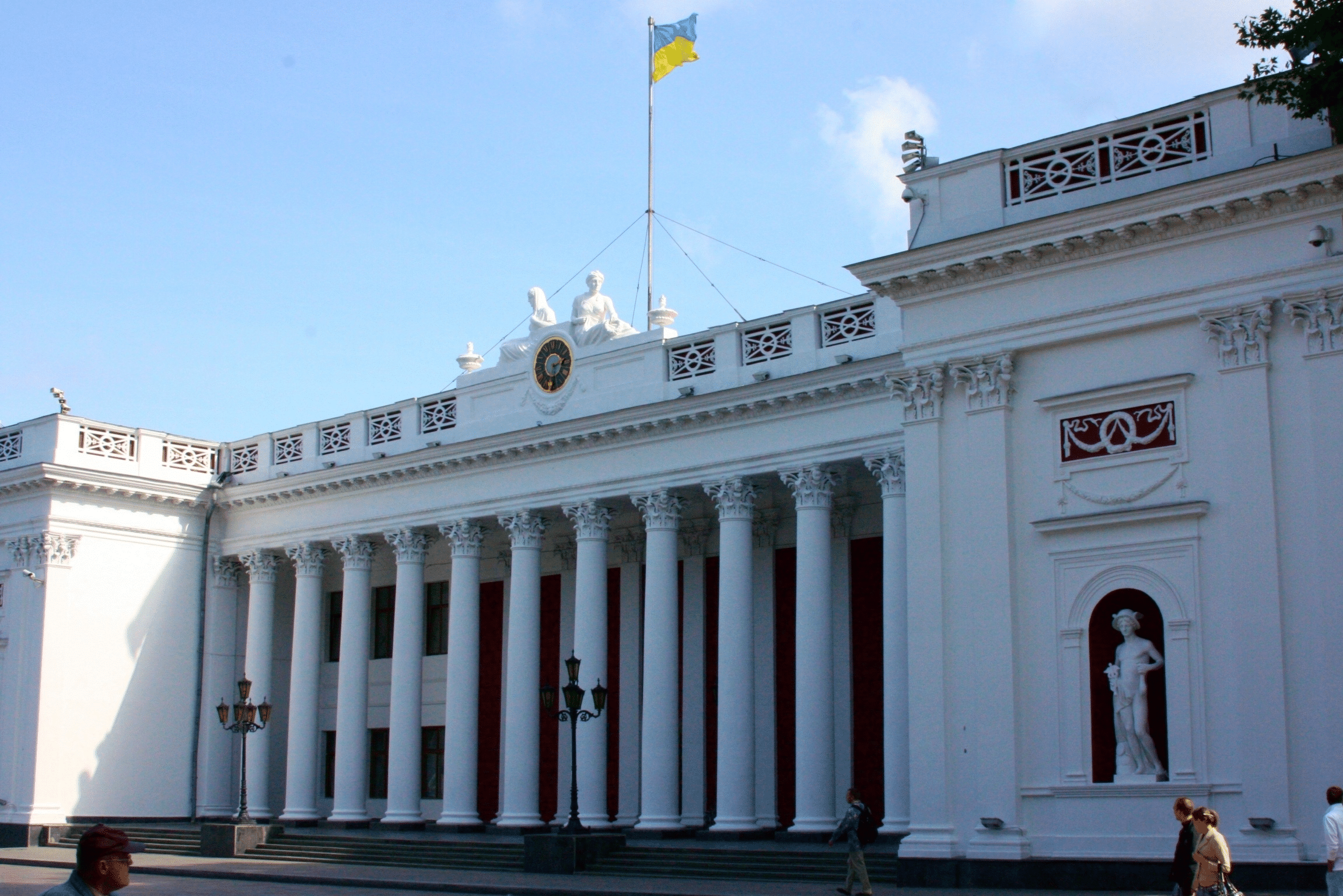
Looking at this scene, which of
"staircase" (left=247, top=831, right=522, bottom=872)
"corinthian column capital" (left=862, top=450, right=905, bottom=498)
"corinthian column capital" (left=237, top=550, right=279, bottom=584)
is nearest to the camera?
"corinthian column capital" (left=862, top=450, right=905, bottom=498)

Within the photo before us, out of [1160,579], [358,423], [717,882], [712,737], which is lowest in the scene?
[717,882]

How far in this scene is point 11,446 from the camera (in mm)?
32938

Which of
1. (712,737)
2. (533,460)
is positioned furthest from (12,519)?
(712,737)

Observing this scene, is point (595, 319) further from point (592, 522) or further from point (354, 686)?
point (354, 686)

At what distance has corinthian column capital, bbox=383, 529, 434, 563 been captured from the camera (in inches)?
1194

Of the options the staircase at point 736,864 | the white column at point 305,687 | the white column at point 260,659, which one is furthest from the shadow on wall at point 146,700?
the staircase at point 736,864

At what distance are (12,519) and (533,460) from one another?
12432 millimetres

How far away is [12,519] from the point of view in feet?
105

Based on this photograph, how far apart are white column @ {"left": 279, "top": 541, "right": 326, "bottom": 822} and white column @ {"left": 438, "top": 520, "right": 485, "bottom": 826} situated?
11.8 feet

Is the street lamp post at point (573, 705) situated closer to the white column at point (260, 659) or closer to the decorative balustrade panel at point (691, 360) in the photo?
the decorative balustrade panel at point (691, 360)

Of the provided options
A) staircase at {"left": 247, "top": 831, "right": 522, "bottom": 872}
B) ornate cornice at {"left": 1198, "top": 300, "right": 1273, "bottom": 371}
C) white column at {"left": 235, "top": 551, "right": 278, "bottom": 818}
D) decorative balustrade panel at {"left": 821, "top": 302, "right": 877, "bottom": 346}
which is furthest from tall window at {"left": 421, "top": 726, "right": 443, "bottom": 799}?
ornate cornice at {"left": 1198, "top": 300, "right": 1273, "bottom": 371}

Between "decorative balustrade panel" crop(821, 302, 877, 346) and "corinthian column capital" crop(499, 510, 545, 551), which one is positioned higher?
"decorative balustrade panel" crop(821, 302, 877, 346)

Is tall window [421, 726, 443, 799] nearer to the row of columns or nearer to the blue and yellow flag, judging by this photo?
the row of columns

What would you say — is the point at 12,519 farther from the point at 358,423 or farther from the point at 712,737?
the point at 712,737
